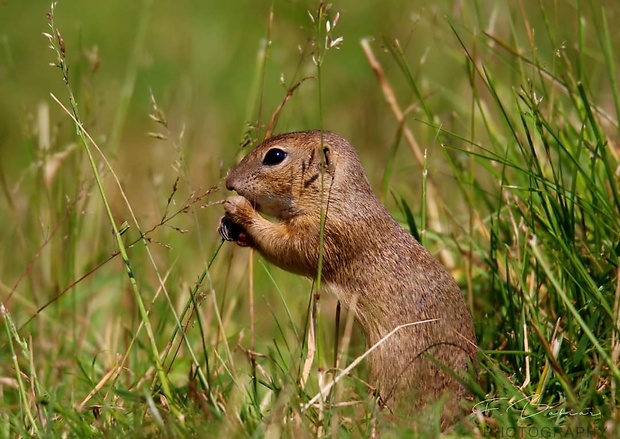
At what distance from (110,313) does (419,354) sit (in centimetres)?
229

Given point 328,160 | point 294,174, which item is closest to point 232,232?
point 294,174

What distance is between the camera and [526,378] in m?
3.67

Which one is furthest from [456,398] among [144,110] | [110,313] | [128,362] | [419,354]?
[144,110]

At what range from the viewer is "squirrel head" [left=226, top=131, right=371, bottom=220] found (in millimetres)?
4215

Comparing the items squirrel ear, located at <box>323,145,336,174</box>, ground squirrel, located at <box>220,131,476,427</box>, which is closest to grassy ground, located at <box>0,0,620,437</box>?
ground squirrel, located at <box>220,131,476,427</box>

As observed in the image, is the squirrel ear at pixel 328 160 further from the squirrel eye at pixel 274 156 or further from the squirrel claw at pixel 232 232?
the squirrel claw at pixel 232 232

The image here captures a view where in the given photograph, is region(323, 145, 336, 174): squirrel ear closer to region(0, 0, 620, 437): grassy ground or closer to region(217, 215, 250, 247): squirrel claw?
region(0, 0, 620, 437): grassy ground

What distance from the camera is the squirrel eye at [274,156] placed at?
4207 mm

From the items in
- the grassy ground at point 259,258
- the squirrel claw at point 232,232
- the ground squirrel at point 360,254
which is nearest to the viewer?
the grassy ground at point 259,258

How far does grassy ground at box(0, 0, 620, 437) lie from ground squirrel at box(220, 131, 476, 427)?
0.15 m

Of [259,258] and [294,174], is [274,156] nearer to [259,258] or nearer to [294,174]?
[294,174]

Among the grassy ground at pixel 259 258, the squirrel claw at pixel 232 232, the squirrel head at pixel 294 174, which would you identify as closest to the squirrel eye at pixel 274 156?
the squirrel head at pixel 294 174

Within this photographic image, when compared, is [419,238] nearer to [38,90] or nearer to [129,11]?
[38,90]

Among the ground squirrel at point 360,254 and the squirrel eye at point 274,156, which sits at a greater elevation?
the squirrel eye at point 274,156
